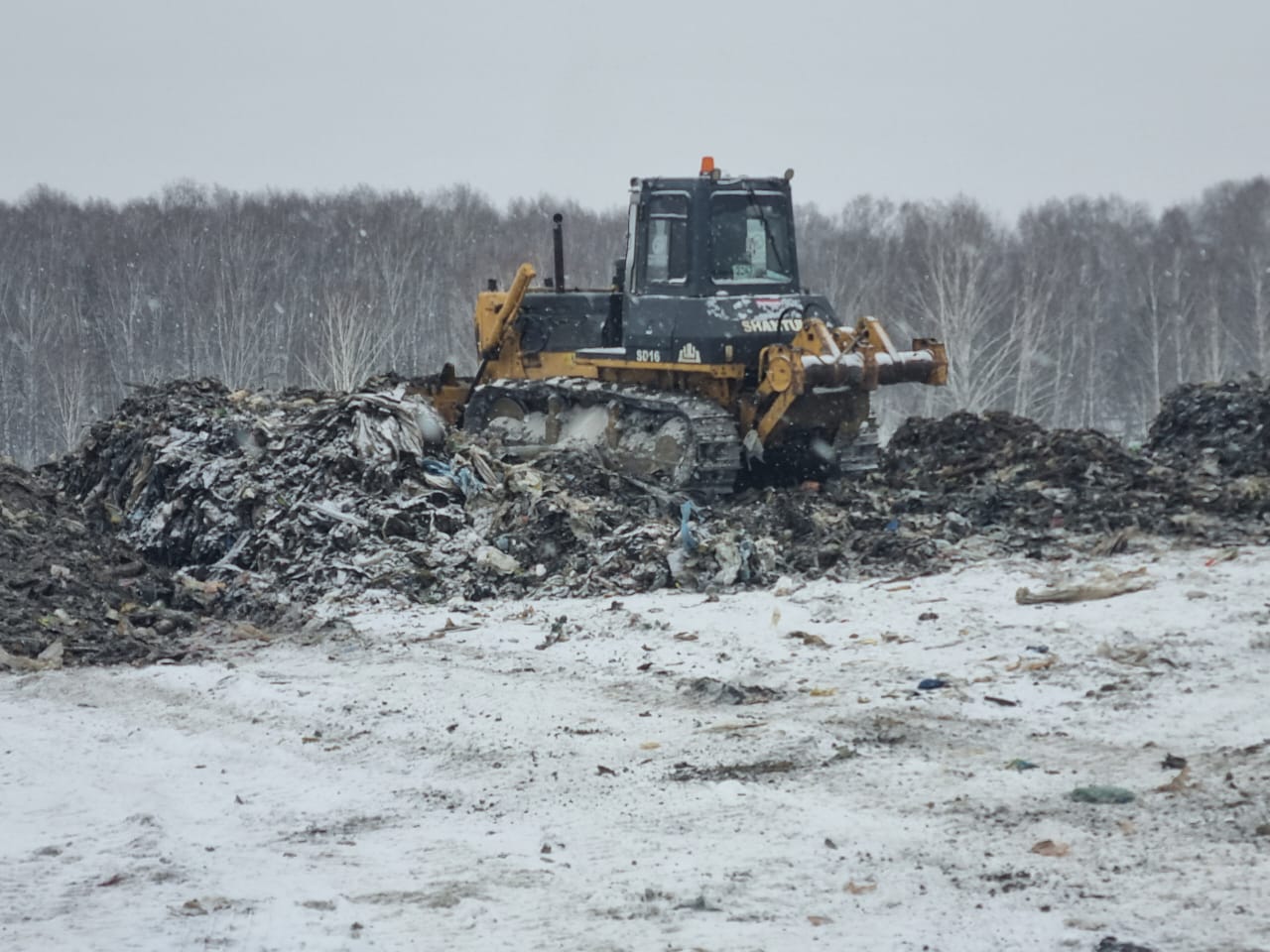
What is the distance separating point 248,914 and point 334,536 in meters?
7.25

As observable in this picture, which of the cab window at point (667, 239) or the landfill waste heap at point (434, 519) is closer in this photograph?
the landfill waste heap at point (434, 519)

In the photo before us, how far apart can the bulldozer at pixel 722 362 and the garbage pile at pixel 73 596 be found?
4502 mm

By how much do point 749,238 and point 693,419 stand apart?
7.05 feet

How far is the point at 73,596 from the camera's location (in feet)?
36.1

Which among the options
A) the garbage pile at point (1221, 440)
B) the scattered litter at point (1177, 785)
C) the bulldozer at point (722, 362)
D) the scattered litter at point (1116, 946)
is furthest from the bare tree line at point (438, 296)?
the scattered litter at point (1116, 946)

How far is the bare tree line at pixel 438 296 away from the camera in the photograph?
4288 cm

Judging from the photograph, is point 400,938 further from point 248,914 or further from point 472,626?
point 472,626

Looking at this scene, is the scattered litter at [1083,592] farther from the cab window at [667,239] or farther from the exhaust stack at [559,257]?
the exhaust stack at [559,257]

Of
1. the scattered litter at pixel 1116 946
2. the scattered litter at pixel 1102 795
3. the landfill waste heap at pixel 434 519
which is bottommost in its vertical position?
the scattered litter at pixel 1116 946

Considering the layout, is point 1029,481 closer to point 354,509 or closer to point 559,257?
point 559,257

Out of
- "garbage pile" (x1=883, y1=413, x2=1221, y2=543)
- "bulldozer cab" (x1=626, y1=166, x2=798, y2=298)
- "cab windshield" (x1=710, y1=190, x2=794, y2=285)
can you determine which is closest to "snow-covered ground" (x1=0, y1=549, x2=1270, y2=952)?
"garbage pile" (x1=883, y1=413, x2=1221, y2=543)

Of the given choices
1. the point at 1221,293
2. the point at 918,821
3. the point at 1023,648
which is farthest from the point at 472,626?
the point at 1221,293

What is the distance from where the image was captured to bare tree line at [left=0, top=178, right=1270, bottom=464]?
42875 mm

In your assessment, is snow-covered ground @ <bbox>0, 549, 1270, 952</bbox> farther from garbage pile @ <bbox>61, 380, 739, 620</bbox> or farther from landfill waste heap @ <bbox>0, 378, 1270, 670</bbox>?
garbage pile @ <bbox>61, 380, 739, 620</bbox>
